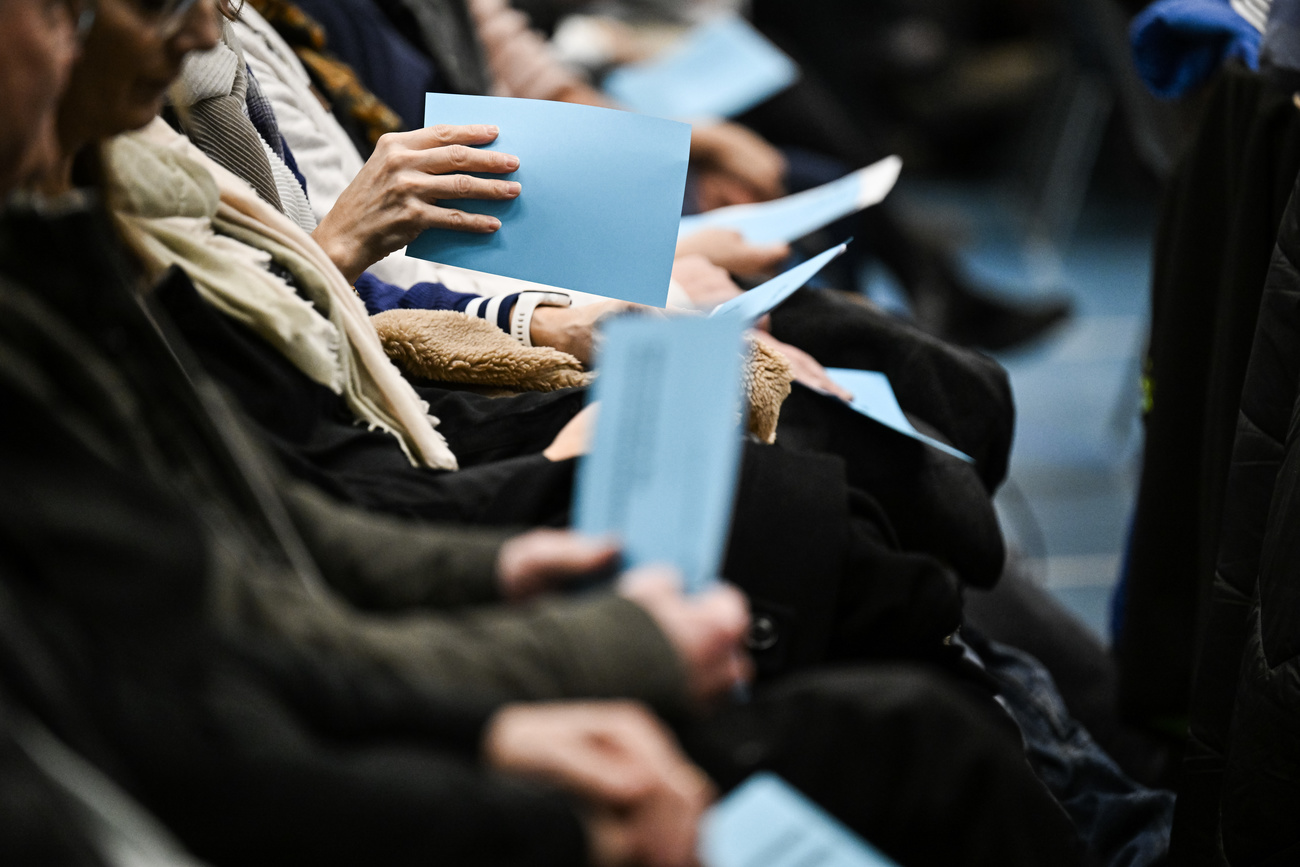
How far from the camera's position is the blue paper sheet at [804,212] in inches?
46.0

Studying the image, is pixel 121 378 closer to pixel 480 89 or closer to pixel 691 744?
pixel 691 744

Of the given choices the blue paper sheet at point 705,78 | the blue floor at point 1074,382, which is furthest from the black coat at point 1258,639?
the blue paper sheet at point 705,78

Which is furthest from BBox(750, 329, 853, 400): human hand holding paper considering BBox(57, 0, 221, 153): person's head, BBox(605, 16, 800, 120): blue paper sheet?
BBox(605, 16, 800, 120): blue paper sheet

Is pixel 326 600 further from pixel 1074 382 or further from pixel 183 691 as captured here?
pixel 1074 382

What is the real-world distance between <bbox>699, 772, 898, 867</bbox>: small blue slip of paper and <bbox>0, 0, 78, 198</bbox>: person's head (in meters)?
0.43

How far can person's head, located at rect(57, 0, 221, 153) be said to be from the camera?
1.88 ft

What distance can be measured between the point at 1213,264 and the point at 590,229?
62cm

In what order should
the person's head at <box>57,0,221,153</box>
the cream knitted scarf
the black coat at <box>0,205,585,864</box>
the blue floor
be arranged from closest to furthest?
1. the black coat at <box>0,205,585,864</box>
2. the person's head at <box>57,0,221,153</box>
3. the cream knitted scarf
4. the blue floor

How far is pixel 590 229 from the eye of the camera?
88 centimetres

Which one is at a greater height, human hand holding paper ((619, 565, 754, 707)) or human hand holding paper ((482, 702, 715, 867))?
human hand holding paper ((619, 565, 754, 707))

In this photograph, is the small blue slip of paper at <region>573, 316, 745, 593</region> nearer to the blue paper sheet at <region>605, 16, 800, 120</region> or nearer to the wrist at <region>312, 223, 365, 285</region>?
the wrist at <region>312, 223, 365, 285</region>

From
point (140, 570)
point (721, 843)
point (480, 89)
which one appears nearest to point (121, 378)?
point (140, 570)

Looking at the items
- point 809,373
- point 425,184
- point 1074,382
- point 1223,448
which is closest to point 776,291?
point 809,373

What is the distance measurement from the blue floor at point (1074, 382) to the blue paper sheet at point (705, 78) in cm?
86
